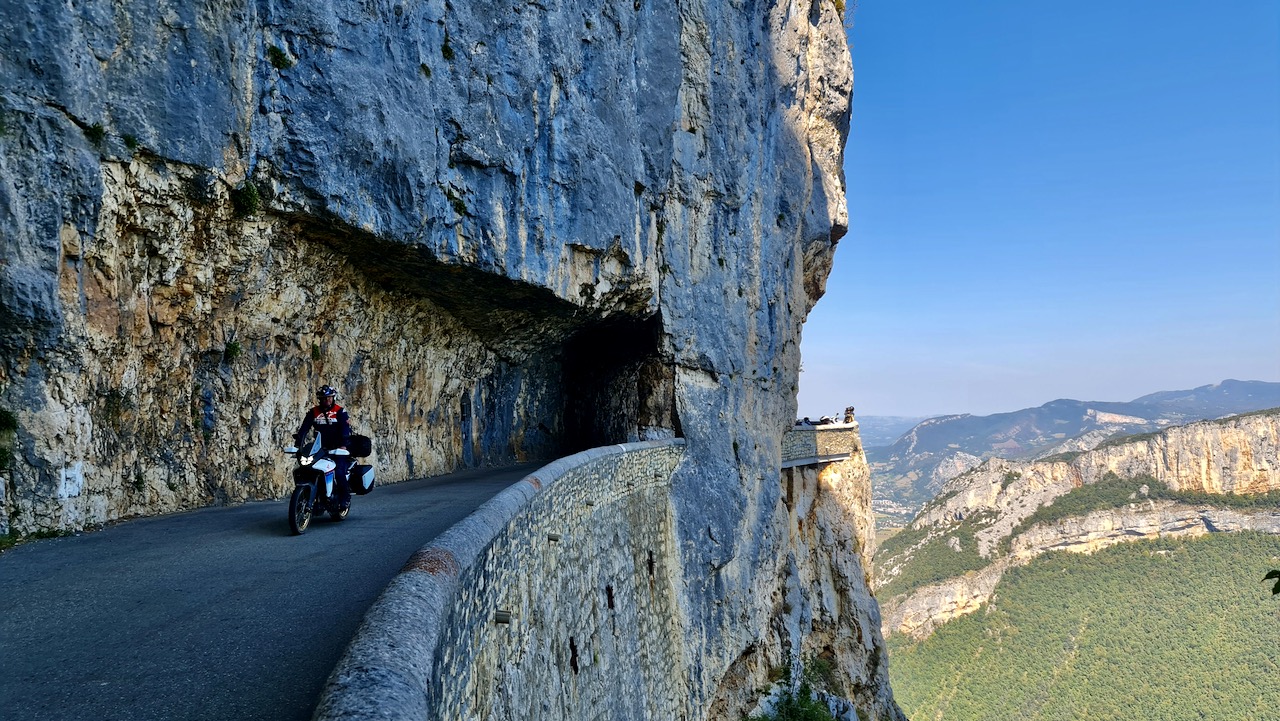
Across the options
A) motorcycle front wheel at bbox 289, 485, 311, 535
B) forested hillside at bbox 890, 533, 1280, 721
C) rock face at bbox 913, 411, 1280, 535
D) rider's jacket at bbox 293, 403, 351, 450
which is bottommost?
forested hillside at bbox 890, 533, 1280, 721

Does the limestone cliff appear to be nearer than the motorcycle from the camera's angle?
No

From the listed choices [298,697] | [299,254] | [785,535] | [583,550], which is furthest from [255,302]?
[785,535]

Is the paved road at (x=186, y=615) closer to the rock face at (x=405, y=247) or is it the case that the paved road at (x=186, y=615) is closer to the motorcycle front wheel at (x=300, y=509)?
the motorcycle front wheel at (x=300, y=509)

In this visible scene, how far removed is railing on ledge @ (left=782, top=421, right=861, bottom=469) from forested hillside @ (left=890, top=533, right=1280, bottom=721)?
53238 mm

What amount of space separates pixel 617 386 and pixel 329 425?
1162 centimetres

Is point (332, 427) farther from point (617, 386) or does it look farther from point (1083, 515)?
point (1083, 515)

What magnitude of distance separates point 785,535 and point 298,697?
21395 mm

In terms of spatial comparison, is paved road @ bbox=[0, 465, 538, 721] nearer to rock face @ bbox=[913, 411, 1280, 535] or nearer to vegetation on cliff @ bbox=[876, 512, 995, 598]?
vegetation on cliff @ bbox=[876, 512, 995, 598]

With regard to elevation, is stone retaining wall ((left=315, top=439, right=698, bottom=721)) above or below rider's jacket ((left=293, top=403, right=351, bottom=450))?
below

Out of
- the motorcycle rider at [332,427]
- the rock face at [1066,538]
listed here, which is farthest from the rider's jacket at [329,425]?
the rock face at [1066,538]

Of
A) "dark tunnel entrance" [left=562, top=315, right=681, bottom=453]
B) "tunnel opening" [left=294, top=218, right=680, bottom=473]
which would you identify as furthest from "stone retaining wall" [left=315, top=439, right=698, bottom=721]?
"tunnel opening" [left=294, top=218, right=680, bottom=473]

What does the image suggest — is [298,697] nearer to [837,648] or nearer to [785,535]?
[785,535]

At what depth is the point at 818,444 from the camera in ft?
88.1

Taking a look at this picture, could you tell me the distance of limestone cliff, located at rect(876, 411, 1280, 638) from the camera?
90.1 metres
